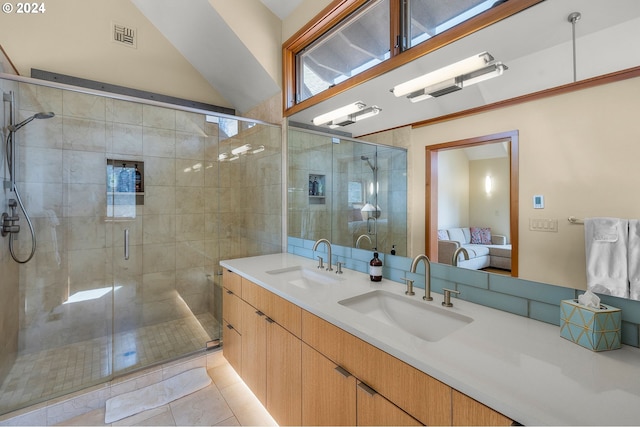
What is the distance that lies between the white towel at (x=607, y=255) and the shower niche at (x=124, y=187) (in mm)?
Answer: 2987

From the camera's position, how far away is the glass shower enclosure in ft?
6.48

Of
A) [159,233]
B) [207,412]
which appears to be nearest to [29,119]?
[159,233]

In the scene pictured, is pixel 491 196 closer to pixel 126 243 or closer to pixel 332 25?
pixel 332 25

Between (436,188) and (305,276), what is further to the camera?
(305,276)

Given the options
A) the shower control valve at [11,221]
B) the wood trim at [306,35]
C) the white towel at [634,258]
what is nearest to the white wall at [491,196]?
the white towel at [634,258]

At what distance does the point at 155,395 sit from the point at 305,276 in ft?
4.21

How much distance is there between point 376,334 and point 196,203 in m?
2.33

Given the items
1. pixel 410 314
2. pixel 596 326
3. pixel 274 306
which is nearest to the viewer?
pixel 596 326

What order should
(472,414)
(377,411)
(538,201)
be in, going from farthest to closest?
(538,201) → (377,411) → (472,414)

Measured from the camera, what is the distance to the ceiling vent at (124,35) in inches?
104

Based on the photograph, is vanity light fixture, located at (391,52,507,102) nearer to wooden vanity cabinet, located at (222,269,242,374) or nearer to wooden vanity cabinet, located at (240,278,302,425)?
wooden vanity cabinet, located at (240,278,302,425)

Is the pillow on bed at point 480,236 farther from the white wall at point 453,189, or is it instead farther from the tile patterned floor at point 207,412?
the tile patterned floor at point 207,412

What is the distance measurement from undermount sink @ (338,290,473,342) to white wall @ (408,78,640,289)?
35 cm

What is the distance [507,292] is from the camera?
115 cm
